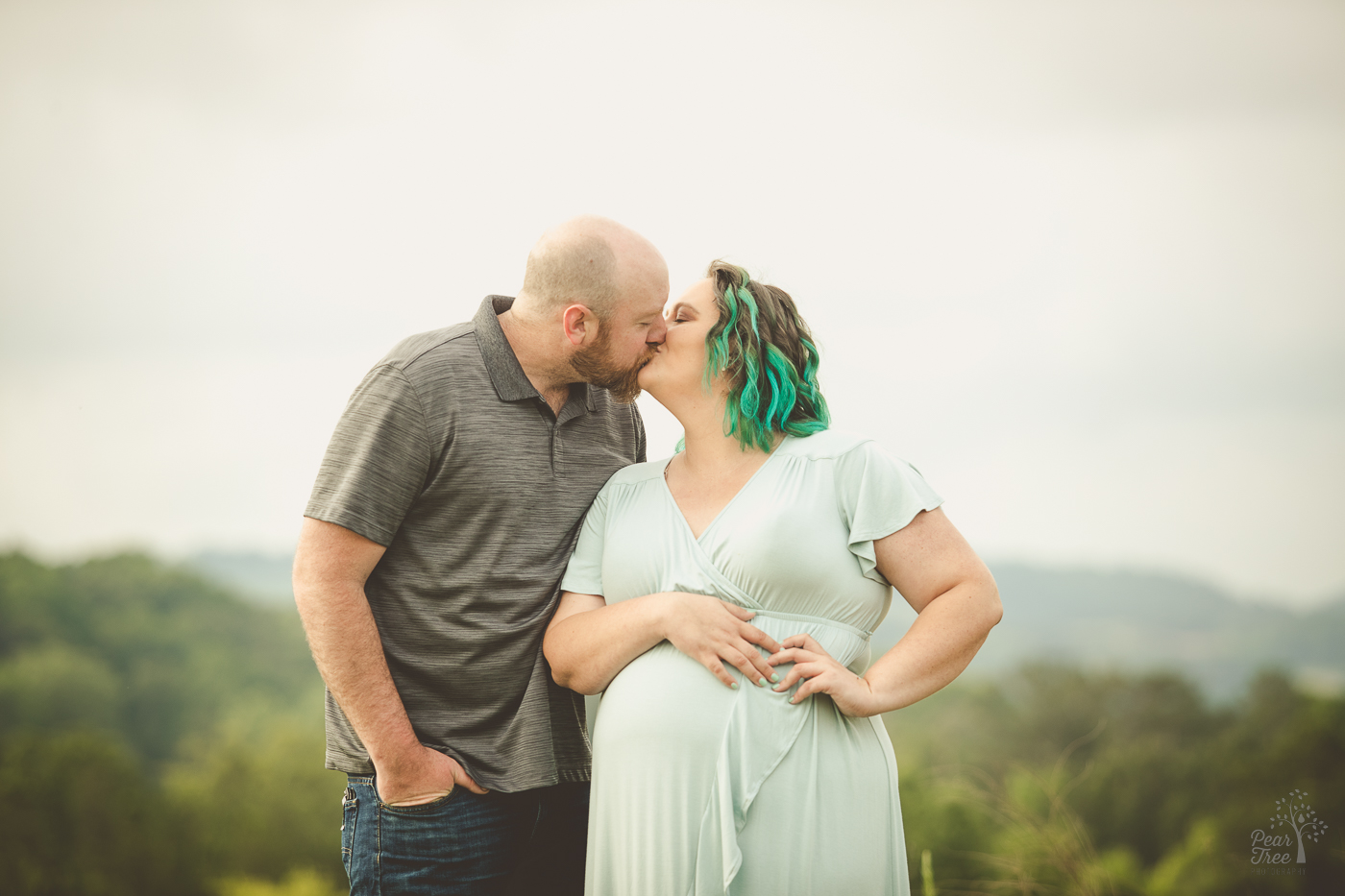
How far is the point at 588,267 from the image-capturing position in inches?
77.7

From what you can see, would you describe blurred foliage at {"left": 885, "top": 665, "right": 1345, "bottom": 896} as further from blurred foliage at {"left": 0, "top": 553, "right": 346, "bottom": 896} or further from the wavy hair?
blurred foliage at {"left": 0, "top": 553, "right": 346, "bottom": 896}

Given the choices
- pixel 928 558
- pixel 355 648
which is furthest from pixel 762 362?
pixel 355 648

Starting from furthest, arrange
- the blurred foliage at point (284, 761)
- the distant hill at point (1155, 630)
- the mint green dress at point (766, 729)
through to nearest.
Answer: the distant hill at point (1155, 630) < the blurred foliage at point (284, 761) < the mint green dress at point (766, 729)

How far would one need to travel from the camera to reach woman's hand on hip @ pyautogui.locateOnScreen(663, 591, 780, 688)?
5.46 feet

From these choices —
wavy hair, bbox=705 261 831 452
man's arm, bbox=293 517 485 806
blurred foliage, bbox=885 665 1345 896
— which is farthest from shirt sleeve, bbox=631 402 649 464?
blurred foliage, bbox=885 665 1345 896

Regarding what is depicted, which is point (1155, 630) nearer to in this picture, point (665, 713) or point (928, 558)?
point (928, 558)

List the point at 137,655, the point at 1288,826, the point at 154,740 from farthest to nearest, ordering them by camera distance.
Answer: the point at 137,655, the point at 154,740, the point at 1288,826

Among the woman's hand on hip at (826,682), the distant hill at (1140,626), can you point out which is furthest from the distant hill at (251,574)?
the woman's hand on hip at (826,682)

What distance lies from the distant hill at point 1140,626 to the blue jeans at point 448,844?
406cm

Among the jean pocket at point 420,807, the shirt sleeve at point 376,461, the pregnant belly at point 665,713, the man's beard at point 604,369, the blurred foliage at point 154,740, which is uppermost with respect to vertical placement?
the man's beard at point 604,369

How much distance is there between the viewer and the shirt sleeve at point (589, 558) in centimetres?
194

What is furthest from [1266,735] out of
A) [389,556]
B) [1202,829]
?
[389,556]

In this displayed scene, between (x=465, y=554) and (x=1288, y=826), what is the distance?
493cm

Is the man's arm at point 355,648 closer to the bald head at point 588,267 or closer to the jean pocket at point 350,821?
the jean pocket at point 350,821
